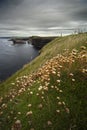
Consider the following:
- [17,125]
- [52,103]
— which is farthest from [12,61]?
[17,125]

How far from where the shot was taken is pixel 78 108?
9969 mm

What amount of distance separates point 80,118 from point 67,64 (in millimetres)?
4524

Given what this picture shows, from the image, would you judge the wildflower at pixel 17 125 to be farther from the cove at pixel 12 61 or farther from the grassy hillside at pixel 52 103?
the cove at pixel 12 61

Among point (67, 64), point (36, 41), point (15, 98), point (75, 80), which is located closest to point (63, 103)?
point (75, 80)

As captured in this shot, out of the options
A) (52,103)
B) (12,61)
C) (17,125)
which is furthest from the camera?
(12,61)

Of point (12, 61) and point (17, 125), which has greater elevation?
point (17, 125)

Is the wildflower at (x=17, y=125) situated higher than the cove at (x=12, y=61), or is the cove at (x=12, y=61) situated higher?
the wildflower at (x=17, y=125)

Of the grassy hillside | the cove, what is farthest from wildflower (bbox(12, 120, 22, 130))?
the cove

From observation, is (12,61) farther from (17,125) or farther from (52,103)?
(17,125)

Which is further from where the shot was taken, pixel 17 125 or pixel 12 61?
pixel 12 61

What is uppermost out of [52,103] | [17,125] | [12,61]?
[52,103]

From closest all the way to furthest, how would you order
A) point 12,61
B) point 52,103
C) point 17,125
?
1. point 17,125
2. point 52,103
3. point 12,61

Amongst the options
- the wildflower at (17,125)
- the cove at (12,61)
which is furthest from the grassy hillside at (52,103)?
the cove at (12,61)

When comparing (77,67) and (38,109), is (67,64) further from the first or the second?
(38,109)
